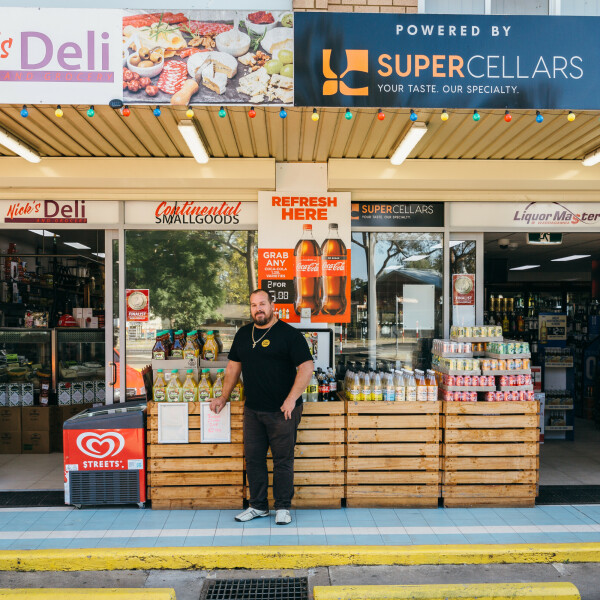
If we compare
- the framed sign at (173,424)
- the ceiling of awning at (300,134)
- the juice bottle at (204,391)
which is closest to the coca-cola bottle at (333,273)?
the ceiling of awning at (300,134)

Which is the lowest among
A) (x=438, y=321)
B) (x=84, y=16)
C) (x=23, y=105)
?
(x=438, y=321)

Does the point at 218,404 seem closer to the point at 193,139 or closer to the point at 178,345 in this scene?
the point at 178,345

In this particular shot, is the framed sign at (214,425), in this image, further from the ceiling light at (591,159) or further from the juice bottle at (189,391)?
the ceiling light at (591,159)

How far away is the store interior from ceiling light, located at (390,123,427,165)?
235cm

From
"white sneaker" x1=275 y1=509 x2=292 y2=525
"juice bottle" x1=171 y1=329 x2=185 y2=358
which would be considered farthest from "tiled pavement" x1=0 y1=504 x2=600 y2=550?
"juice bottle" x1=171 y1=329 x2=185 y2=358

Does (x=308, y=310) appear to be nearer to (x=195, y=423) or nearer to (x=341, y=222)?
(x=341, y=222)

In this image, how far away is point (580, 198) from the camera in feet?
20.7

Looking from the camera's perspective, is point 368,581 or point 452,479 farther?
point 452,479

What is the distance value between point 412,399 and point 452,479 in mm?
843

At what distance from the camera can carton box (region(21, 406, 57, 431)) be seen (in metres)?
6.83

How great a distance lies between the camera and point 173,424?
4887 millimetres

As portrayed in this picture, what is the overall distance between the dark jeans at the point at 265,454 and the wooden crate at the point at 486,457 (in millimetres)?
1543

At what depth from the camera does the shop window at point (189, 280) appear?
624cm

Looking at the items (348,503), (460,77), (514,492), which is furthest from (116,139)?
(514,492)
